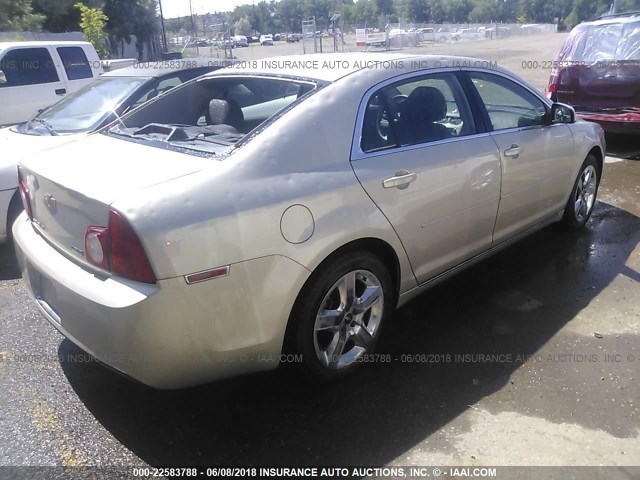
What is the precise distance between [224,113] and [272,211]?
1293 mm

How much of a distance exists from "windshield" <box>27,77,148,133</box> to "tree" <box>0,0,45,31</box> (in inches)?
720

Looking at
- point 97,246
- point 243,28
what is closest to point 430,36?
point 97,246

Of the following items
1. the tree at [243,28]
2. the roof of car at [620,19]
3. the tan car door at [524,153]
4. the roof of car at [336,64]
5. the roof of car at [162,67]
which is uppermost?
the tree at [243,28]

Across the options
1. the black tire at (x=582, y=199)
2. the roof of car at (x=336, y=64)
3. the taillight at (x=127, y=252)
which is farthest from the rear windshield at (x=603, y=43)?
the taillight at (x=127, y=252)

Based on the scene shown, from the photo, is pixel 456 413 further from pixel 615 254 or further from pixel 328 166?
pixel 615 254

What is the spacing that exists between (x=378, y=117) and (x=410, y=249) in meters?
0.75

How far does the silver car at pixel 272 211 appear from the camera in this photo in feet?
7.27

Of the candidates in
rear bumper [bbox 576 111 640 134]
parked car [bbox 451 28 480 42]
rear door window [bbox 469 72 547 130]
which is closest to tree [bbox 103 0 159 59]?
parked car [bbox 451 28 480 42]

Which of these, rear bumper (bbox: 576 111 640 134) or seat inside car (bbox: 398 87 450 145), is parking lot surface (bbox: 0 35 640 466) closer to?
seat inside car (bbox: 398 87 450 145)

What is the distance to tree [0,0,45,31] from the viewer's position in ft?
67.2

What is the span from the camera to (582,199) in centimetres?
482

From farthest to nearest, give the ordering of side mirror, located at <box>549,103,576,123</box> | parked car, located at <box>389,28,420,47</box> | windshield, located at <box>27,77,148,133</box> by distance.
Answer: parked car, located at <box>389,28,420,47</box>, windshield, located at <box>27,77,148,133</box>, side mirror, located at <box>549,103,576,123</box>

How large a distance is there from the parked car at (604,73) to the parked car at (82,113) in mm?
5431

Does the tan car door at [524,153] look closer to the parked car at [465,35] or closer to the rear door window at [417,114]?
the rear door window at [417,114]
